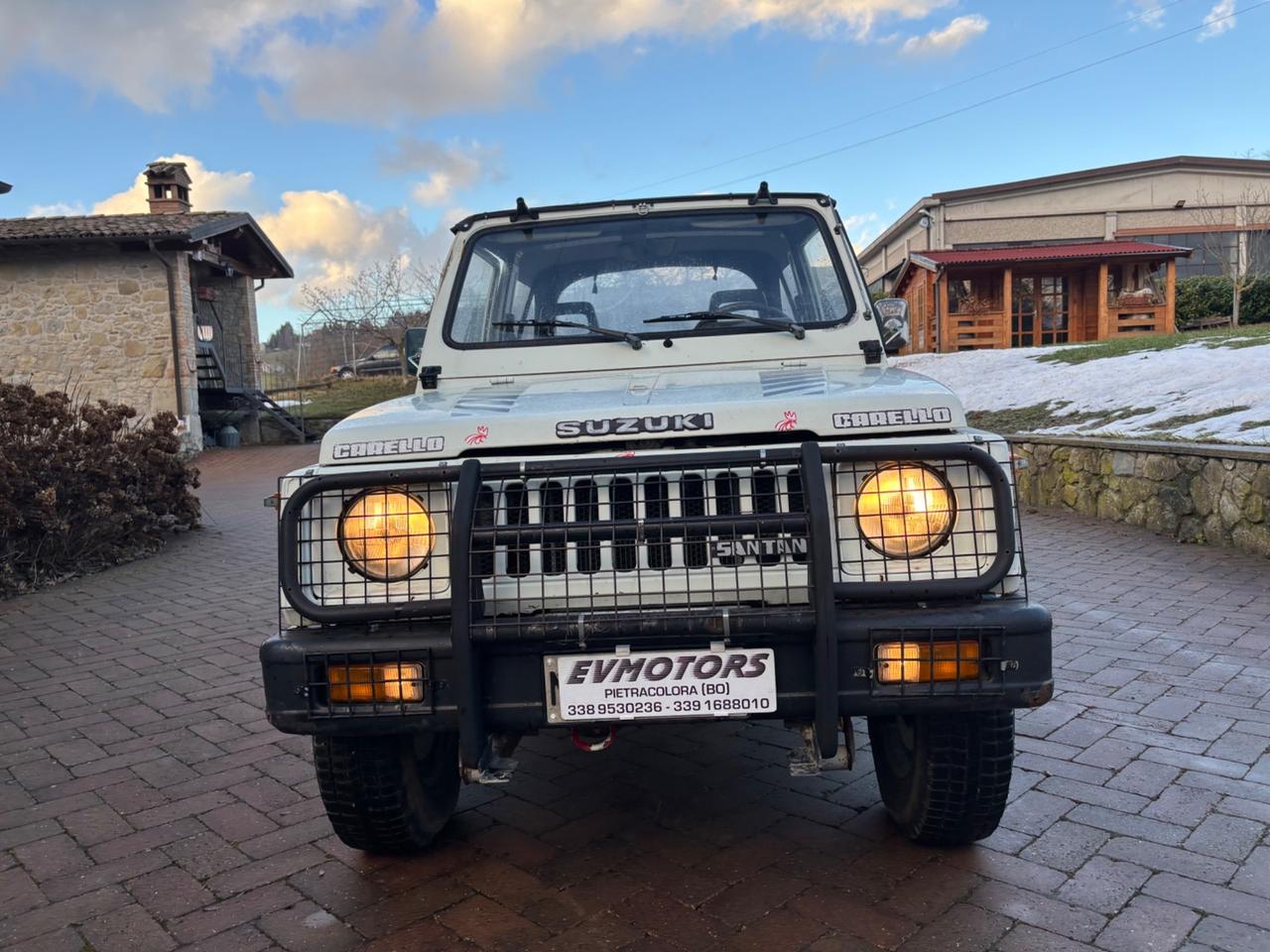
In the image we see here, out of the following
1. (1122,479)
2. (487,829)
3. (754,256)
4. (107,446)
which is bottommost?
(487,829)

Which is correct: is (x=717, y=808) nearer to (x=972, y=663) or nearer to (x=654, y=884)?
(x=654, y=884)

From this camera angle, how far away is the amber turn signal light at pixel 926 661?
2260 mm

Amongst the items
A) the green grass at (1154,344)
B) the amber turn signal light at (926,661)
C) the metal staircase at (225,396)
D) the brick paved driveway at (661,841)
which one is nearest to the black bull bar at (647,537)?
the amber turn signal light at (926,661)

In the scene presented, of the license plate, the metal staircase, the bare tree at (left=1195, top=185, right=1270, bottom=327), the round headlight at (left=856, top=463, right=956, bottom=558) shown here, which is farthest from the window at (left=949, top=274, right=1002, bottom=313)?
the license plate

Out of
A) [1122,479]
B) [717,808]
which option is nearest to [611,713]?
[717,808]

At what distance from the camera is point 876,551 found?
7.75ft

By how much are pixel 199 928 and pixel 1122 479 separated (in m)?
7.84

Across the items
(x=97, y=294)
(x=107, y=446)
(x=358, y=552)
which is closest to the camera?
(x=358, y=552)

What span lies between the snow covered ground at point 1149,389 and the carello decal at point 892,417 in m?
6.31

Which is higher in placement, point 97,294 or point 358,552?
point 97,294

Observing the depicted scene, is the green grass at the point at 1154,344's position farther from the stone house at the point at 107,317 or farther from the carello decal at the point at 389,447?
the stone house at the point at 107,317

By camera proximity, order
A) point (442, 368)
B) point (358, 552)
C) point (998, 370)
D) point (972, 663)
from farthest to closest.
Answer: point (998, 370) → point (442, 368) → point (358, 552) → point (972, 663)

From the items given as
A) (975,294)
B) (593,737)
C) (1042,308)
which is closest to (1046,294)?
(1042,308)

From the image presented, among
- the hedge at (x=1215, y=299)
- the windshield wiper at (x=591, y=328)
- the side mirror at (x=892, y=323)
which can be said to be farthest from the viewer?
the hedge at (x=1215, y=299)
